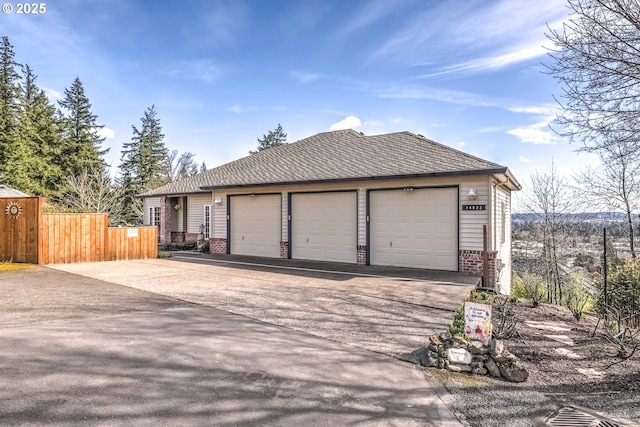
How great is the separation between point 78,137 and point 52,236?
23.0 m

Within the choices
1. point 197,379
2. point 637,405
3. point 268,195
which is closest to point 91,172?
point 268,195

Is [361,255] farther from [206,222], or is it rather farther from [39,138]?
[39,138]

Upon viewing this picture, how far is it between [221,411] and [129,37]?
44.9 ft

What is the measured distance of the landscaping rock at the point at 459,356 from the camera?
3.92m

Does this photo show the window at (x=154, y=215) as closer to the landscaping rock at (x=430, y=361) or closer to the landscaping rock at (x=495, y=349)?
the landscaping rock at (x=430, y=361)

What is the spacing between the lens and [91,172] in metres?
28.7

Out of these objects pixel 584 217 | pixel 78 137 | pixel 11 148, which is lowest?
pixel 584 217

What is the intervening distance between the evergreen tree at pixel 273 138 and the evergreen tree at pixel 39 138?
19.0m

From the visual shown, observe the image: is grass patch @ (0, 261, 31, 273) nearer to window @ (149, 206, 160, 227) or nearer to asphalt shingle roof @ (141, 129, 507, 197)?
asphalt shingle roof @ (141, 129, 507, 197)

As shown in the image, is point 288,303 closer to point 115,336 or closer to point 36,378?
point 115,336

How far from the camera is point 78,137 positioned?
30.0 m
